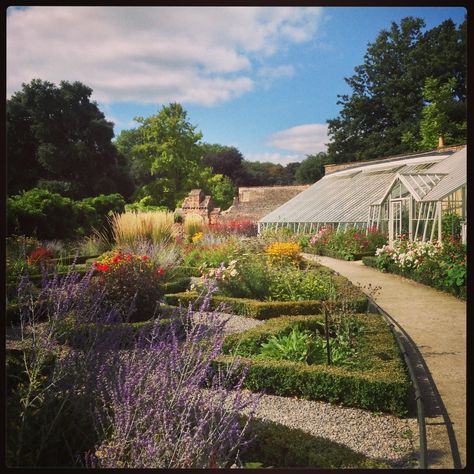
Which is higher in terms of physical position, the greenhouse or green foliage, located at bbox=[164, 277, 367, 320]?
the greenhouse

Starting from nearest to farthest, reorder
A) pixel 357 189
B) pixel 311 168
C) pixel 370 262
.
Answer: pixel 370 262, pixel 357 189, pixel 311 168

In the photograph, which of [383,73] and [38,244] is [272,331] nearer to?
[383,73]

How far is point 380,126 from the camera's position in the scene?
962 cm

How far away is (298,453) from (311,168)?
66.5 feet

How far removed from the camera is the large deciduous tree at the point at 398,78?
634 centimetres

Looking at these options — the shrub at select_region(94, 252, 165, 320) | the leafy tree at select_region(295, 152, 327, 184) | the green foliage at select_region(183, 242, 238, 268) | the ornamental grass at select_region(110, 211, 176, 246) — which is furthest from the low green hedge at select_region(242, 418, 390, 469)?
the leafy tree at select_region(295, 152, 327, 184)

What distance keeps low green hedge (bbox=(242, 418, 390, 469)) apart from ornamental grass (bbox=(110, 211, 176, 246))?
23.6ft

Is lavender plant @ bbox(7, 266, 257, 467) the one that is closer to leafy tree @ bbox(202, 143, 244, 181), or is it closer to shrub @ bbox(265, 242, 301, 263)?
shrub @ bbox(265, 242, 301, 263)

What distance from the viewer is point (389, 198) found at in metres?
15.2

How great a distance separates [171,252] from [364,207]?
1015 cm

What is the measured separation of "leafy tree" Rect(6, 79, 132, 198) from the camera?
564cm

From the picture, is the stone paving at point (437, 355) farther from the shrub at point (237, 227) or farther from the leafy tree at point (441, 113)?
the shrub at point (237, 227)

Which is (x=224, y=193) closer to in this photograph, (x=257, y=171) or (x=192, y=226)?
(x=257, y=171)

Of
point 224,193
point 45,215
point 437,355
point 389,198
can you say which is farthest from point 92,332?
point 224,193
